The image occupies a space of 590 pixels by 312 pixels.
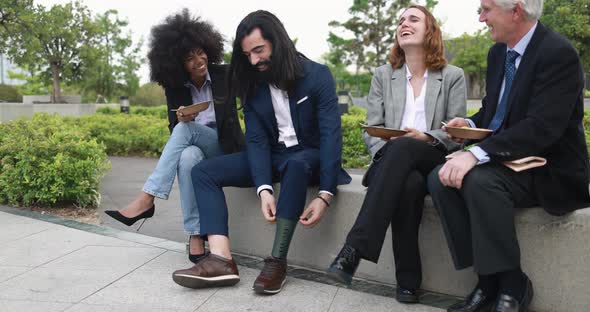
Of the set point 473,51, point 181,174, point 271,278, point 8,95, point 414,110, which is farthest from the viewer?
point 473,51

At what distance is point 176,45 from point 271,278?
168 centimetres

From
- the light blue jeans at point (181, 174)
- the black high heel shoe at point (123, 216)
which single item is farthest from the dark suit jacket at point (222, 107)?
the black high heel shoe at point (123, 216)

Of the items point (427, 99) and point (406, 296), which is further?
point (427, 99)

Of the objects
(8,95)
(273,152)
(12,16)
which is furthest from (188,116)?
(8,95)

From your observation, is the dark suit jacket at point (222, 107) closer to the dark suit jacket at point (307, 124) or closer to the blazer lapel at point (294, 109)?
the dark suit jacket at point (307, 124)

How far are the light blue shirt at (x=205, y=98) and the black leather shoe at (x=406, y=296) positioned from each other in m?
1.71

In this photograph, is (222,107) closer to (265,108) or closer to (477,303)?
(265,108)

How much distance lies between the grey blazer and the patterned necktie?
1.23 feet

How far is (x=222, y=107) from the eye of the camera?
3.55 metres

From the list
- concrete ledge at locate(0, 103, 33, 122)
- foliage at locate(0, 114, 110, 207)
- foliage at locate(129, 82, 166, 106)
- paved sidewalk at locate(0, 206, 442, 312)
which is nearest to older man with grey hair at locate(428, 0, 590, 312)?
paved sidewalk at locate(0, 206, 442, 312)

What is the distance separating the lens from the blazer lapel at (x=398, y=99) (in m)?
3.14

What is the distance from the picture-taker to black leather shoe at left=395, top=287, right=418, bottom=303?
8.98 feet

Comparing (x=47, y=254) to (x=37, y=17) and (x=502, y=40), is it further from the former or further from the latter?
(x=37, y=17)

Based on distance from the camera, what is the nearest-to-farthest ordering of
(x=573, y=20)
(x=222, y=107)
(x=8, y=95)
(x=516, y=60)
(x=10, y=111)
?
(x=516, y=60)
(x=222, y=107)
(x=10, y=111)
(x=573, y=20)
(x=8, y=95)
